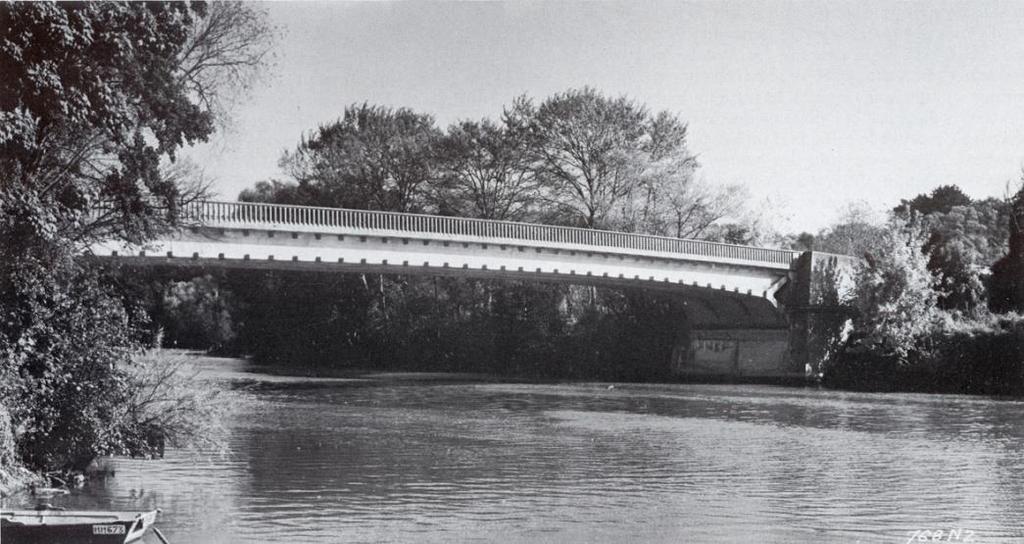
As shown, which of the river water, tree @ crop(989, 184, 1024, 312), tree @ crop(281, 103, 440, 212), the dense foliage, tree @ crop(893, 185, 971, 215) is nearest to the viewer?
the river water

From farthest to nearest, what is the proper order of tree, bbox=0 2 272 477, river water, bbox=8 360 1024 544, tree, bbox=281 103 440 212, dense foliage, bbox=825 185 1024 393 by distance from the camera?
tree, bbox=281 103 440 212, dense foliage, bbox=825 185 1024 393, tree, bbox=0 2 272 477, river water, bbox=8 360 1024 544

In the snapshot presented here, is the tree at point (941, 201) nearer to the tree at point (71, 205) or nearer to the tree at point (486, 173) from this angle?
the tree at point (486, 173)

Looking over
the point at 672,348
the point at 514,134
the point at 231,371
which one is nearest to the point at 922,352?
the point at 672,348

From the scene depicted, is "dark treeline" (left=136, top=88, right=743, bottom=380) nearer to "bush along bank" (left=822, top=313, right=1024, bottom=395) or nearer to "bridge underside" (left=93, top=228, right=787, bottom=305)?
"bridge underside" (left=93, top=228, right=787, bottom=305)

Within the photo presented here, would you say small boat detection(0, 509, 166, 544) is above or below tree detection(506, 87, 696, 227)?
below

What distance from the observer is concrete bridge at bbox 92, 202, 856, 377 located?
142 feet

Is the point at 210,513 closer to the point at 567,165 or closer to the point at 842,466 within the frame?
the point at 842,466

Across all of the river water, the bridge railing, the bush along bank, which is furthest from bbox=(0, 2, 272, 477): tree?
the bush along bank

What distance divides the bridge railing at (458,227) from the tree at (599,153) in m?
10.0

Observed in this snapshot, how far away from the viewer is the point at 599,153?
2596 inches

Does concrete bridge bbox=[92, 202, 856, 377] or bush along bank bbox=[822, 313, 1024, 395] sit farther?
bush along bank bbox=[822, 313, 1024, 395]

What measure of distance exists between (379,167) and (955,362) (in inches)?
1495

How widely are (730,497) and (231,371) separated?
4334cm

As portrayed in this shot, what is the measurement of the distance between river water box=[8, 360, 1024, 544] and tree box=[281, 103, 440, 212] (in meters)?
35.1
